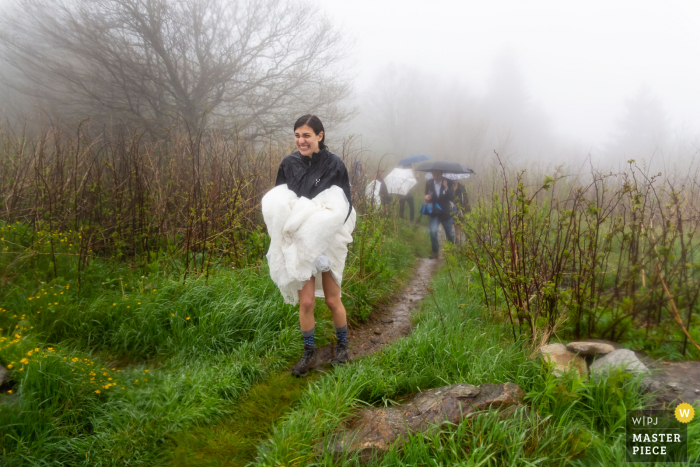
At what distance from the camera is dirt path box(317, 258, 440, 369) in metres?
3.55

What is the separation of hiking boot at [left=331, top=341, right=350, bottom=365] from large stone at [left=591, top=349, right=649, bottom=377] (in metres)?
1.65

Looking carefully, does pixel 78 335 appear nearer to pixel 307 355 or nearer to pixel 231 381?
→ pixel 231 381

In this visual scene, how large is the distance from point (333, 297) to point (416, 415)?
1054 mm

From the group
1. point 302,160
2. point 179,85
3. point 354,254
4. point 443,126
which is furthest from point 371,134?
point 302,160

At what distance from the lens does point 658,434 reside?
1.92 m

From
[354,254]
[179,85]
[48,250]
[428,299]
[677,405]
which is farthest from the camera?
[179,85]

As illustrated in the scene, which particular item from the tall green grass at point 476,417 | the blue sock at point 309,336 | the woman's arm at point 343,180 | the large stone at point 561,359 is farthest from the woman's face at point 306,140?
the large stone at point 561,359

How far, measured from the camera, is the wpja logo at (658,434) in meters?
1.84

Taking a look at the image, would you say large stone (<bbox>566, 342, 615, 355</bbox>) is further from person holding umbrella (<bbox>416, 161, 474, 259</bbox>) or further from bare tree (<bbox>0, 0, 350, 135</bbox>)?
bare tree (<bbox>0, 0, 350, 135</bbox>)

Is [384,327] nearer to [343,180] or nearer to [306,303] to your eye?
[306,303]

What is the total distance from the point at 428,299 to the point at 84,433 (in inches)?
139

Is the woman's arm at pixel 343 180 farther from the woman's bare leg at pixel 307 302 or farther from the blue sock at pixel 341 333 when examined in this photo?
the blue sock at pixel 341 333

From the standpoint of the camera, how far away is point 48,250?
12.7 ft

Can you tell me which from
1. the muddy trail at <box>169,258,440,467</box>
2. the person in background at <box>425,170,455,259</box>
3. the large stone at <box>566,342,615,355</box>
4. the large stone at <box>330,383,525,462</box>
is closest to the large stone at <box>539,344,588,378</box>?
the large stone at <box>566,342,615,355</box>
